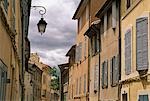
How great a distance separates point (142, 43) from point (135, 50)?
1.25 meters

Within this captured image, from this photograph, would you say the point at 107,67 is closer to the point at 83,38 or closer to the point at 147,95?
the point at 147,95

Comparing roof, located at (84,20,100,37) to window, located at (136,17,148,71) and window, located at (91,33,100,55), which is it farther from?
window, located at (136,17,148,71)

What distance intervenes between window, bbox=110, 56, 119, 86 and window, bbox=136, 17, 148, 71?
4.62m

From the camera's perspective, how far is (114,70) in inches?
792

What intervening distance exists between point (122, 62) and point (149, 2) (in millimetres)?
4677

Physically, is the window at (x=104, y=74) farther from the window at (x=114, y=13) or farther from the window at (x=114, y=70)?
the window at (x=114, y=13)

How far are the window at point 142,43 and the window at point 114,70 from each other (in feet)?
15.1

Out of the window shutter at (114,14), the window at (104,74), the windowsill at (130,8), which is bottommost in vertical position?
the window at (104,74)

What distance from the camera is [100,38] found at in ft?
84.3

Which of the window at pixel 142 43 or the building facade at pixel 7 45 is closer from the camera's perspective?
the building facade at pixel 7 45


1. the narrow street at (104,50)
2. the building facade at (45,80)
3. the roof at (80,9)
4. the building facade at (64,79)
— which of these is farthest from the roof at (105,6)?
the building facade at (45,80)

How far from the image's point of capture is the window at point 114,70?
19470 mm

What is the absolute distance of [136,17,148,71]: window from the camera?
14016 mm

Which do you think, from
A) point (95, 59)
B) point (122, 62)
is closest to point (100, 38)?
point (95, 59)
